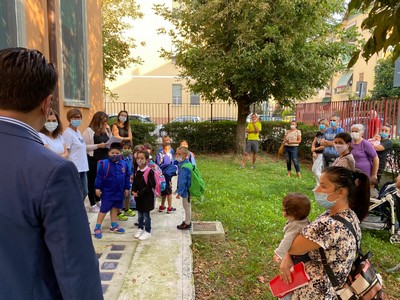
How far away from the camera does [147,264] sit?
152 inches

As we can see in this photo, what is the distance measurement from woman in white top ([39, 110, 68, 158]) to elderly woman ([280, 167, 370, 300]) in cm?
333

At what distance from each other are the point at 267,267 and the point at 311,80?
9.01m

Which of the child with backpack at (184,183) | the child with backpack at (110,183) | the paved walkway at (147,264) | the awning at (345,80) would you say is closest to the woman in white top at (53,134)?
the child with backpack at (110,183)

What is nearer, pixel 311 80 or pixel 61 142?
pixel 61 142

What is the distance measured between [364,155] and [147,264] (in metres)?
3.91

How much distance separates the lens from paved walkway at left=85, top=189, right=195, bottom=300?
3297 millimetres

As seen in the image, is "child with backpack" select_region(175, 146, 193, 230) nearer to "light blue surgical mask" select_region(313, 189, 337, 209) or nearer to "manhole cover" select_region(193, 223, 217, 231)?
"manhole cover" select_region(193, 223, 217, 231)

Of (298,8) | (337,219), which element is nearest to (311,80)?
(298,8)

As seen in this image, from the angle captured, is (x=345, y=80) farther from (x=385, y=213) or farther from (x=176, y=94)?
(x=385, y=213)

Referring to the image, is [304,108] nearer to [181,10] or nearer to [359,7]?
[181,10]

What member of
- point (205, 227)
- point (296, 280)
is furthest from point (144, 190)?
point (296, 280)

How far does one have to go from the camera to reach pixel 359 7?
85.7 inches

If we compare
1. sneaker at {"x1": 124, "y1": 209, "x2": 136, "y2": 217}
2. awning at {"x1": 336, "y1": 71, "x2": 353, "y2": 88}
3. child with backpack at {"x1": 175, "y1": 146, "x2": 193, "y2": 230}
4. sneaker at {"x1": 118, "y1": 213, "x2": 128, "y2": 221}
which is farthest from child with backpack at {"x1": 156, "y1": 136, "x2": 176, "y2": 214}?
awning at {"x1": 336, "y1": 71, "x2": 353, "y2": 88}

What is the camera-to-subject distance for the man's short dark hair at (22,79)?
1.12 m
